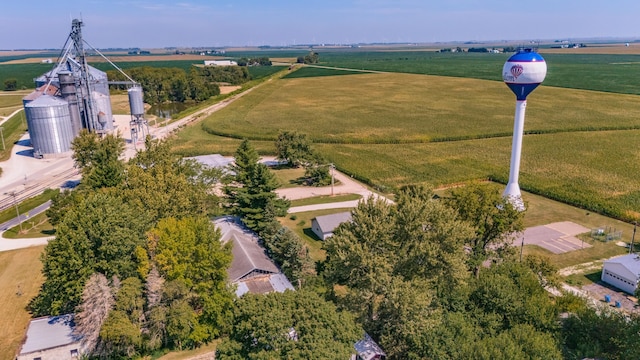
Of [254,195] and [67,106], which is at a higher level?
[67,106]

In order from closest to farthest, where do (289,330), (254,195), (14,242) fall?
1. (289,330)
2. (254,195)
3. (14,242)

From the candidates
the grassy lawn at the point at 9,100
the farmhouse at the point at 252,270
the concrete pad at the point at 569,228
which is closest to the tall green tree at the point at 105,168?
the farmhouse at the point at 252,270

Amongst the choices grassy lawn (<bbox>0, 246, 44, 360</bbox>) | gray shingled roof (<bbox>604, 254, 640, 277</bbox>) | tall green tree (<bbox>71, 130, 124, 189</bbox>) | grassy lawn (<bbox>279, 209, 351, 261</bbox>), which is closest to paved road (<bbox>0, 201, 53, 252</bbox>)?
grassy lawn (<bbox>0, 246, 44, 360</bbox>)

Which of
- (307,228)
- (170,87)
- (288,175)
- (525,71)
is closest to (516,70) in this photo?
(525,71)

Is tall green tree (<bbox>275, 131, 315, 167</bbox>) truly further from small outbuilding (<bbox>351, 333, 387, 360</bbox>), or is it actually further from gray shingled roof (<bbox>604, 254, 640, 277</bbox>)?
small outbuilding (<bbox>351, 333, 387, 360</bbox>)

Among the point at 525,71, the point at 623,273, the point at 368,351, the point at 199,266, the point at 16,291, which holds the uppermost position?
the point at 525,71

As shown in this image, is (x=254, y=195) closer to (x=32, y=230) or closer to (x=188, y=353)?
(x=188, y=353)
